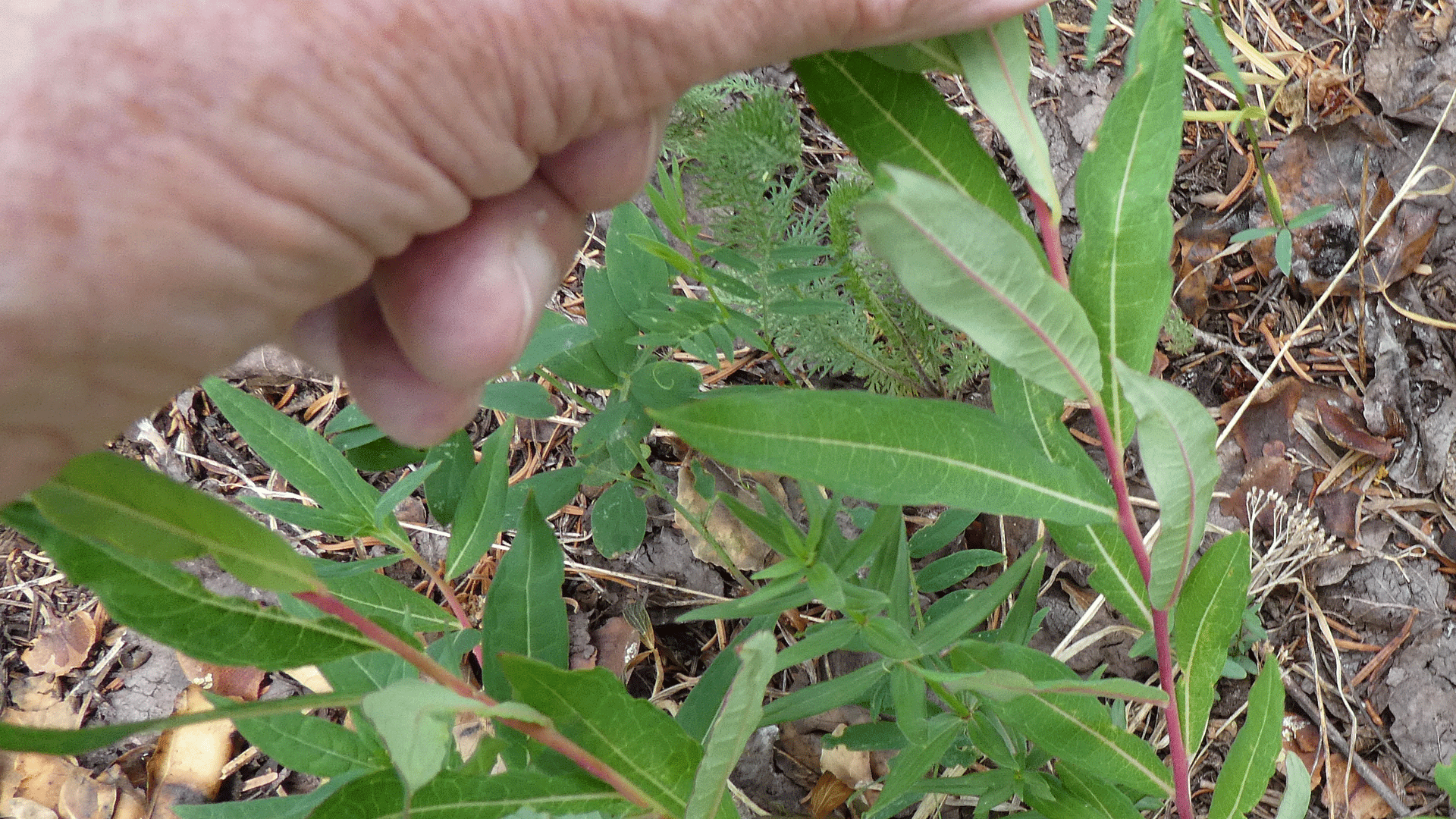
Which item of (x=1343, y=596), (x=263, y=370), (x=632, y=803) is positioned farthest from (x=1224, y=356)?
(x=263, y=370)

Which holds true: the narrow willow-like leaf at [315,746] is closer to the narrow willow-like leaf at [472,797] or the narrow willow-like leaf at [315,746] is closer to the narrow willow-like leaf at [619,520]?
the narrow willow-like leaf at [472,797]

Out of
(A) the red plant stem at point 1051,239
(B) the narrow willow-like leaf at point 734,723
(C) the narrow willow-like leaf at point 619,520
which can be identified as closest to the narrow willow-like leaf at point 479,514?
(C) the narrow willow-like leaf at point 619,520

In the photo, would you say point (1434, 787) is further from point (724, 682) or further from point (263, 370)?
point (263, 370)

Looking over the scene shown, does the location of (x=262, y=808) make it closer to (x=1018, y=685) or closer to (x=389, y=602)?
(x=389, y=602)

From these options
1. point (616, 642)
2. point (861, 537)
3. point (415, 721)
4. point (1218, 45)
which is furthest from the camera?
point (616, 642)

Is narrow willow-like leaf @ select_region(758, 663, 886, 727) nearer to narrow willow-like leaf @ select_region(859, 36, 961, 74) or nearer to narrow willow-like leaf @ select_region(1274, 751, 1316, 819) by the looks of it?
narrow willow-like leaf @ select_region(1274, 751, 1316, 819)

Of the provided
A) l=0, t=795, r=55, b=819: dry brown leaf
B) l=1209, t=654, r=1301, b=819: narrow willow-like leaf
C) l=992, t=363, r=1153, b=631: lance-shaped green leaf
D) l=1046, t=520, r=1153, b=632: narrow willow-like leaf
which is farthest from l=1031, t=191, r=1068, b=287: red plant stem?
l=0, t=795, r=55, b=819: dry brown leaf

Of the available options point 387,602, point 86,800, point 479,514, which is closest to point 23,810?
point 86,800
